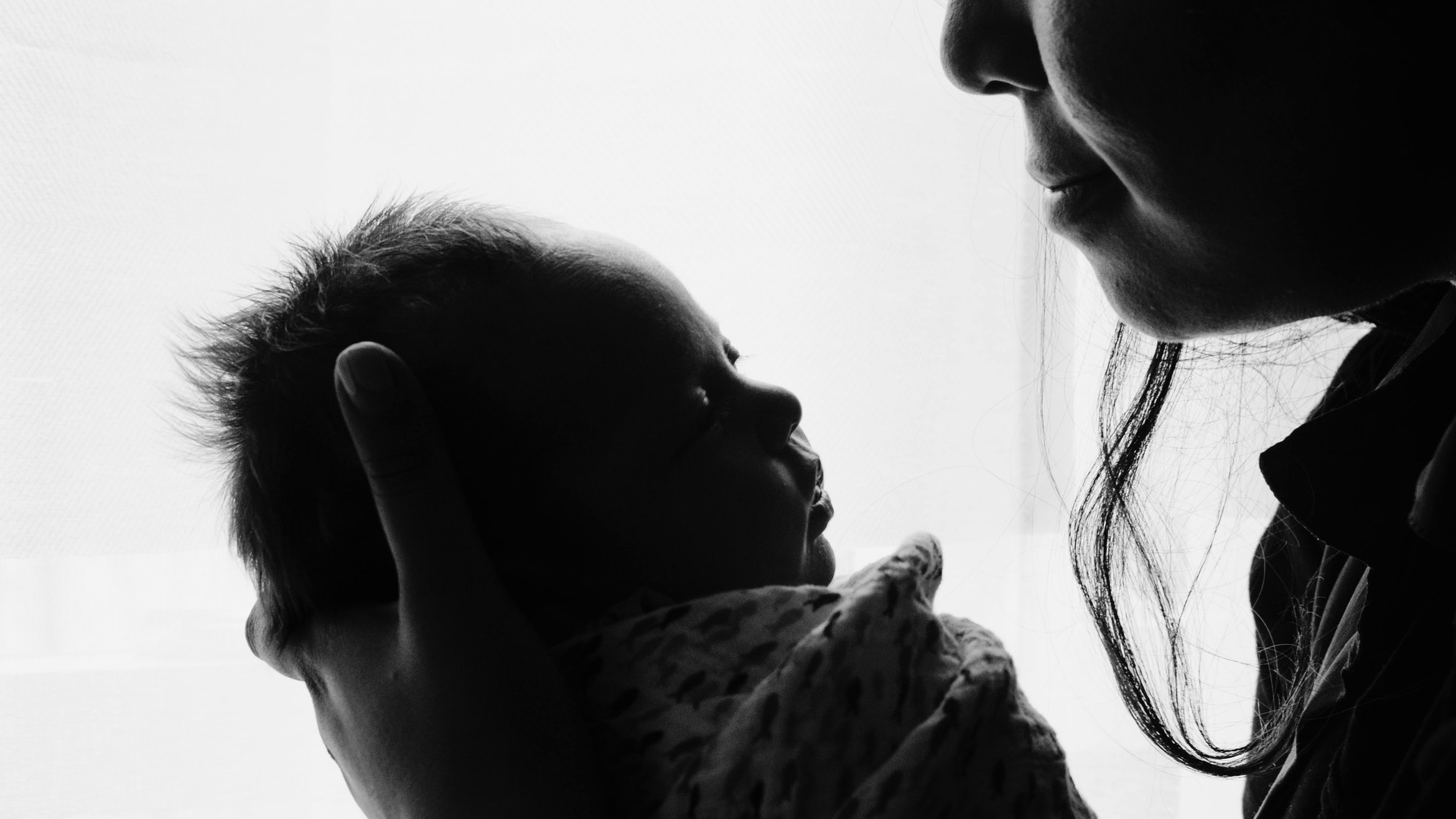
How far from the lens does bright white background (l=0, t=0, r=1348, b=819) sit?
101cm

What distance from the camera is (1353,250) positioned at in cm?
57

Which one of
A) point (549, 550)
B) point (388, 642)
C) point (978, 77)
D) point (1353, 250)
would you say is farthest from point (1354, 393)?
point (388, 642)

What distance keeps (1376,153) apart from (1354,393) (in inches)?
14.7

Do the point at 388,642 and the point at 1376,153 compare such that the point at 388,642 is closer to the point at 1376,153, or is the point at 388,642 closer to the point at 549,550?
the point at 549,550

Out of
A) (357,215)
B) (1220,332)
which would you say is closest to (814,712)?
(1220,332)

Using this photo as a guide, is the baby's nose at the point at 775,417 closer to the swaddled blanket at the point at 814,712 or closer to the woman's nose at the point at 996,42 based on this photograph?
the swaddled blanket at the point at 814,712

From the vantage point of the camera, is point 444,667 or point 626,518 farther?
point 626,518

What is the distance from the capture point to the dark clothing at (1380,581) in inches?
20.9

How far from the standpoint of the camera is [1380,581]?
62 cm

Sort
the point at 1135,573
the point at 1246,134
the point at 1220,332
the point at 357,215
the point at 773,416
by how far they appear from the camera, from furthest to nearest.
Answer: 1. the point at 357,215
2. the point at 1135,573
3. the point at 773,416
4. the point at 1220,332
5. the point at 1246,134

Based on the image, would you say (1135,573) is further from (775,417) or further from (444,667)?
(444,667)

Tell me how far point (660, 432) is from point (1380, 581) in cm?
45

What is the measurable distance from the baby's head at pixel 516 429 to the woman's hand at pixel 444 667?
9cm

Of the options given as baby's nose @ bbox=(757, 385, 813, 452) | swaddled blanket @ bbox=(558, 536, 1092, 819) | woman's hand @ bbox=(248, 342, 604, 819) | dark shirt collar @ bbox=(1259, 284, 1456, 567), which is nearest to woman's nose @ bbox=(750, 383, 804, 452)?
baby's nose @ bbox=(757, 385, 813, 452)
